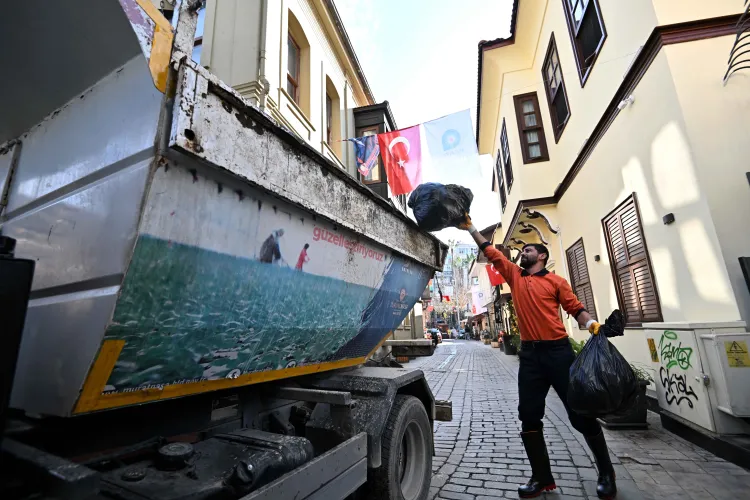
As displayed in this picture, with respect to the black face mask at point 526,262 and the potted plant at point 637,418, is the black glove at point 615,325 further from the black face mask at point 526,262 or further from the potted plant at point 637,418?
the potted plant at point 637,418

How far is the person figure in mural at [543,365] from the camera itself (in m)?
3.01

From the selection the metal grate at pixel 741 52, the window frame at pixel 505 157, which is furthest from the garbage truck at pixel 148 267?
the window frame at pixel 505 157

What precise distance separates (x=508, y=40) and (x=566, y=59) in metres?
2.89

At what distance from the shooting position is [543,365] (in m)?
3.18

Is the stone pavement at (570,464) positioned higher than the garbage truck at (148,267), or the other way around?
the garbage truck at (148,267)

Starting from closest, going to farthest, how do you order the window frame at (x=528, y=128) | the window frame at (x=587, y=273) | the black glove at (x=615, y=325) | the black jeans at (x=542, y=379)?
the black glove at (x=615, y=325), the black jeans at (x=542, y=379), the window frame at (x=587, y=273), the window frame at (x=528, y=128)

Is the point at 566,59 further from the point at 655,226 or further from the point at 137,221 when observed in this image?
the point at 137,221

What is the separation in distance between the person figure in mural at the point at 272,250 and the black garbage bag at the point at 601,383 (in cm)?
233

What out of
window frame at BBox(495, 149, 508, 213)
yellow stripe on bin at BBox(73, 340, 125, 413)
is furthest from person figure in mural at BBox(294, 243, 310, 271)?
window frame at BBox(495, 149, 508, 213)

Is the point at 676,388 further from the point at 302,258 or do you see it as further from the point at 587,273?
the point at 302,258

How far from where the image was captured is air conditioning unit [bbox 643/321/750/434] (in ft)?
11.8

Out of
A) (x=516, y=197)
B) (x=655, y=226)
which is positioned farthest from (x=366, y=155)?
(x=655, y=226)

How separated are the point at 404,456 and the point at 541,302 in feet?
5.62

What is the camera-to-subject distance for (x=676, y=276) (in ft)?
15.0
